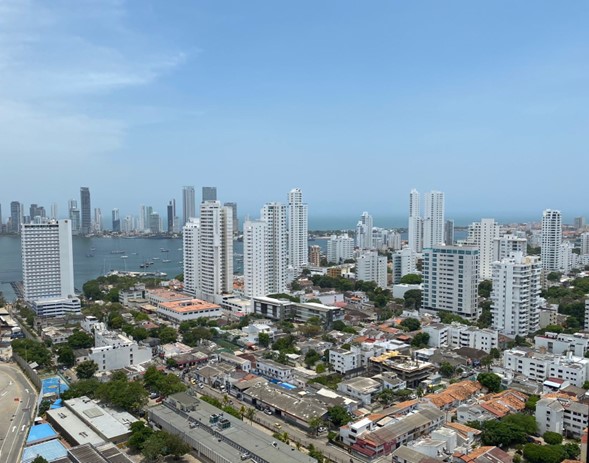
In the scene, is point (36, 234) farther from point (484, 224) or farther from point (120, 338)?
point (484, 224)

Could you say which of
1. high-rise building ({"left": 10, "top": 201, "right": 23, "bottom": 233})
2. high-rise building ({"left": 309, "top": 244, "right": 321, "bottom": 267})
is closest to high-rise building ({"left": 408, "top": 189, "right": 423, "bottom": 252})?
high-rise building ({"left": 309, "top": 244, "right": 321, "bottom": 267})

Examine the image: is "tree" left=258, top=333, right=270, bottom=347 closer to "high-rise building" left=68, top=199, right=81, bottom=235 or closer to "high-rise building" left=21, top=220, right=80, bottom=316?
"high-rise building" left=21, top=220, right=80, bottom=316

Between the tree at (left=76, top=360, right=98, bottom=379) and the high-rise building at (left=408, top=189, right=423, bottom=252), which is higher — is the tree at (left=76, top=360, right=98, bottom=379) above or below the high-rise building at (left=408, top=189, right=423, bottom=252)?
below

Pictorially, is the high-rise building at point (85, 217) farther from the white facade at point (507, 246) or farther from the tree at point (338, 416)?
the tree at point (338, 416)

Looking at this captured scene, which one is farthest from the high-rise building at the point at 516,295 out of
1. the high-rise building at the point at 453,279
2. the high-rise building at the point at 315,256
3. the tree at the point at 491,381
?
the high-rise building at the point at 315,256

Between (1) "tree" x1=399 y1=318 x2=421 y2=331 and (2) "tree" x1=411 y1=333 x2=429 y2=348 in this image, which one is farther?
(1) "tree" x1=399 y1=318 x2=421 y2=331

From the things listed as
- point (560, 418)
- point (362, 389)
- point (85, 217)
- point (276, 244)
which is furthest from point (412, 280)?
point (85, 217)
